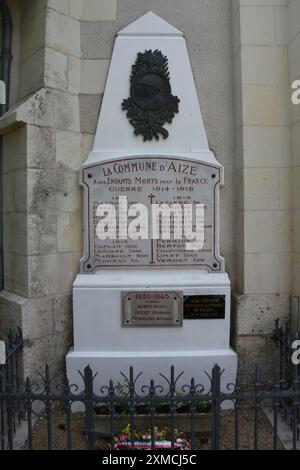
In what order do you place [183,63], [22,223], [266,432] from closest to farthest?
[266,432] → [22,223] → [183,63]

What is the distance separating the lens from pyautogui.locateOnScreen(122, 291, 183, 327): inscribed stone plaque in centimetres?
356

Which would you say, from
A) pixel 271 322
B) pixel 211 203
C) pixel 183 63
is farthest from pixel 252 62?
pixel 271 322

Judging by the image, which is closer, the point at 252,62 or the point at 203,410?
the point at 203,410

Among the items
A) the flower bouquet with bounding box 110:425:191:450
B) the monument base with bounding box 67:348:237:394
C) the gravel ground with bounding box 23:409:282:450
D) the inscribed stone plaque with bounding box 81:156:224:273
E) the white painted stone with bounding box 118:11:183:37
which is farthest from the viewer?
the white painted stone with bounding box 118:11:183:37

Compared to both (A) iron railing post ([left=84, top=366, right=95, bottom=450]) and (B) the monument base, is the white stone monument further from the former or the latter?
(A) iron railing post ([left=84, top=366, right=95, bottom=450])

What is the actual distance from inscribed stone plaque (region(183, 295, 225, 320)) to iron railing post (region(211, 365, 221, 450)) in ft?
3.28

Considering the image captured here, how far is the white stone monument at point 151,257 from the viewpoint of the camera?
3.55 m

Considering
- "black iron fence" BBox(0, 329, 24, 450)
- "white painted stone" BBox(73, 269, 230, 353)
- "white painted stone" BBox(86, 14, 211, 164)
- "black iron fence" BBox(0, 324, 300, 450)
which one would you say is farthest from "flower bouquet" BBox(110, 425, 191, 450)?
"white painted stone" BBox(86, 14, 211, 164)

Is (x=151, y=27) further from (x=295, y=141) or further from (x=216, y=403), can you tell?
(x=216, y=403)

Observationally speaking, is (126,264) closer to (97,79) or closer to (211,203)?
(211,203)

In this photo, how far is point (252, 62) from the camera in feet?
12.2

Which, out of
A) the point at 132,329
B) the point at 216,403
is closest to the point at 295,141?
the point at 132,329

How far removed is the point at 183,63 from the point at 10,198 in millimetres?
2259

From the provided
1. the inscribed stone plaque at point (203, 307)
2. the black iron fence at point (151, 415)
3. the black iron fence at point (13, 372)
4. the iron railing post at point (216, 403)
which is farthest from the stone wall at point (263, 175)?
the black iron fence at point (13, 372)
